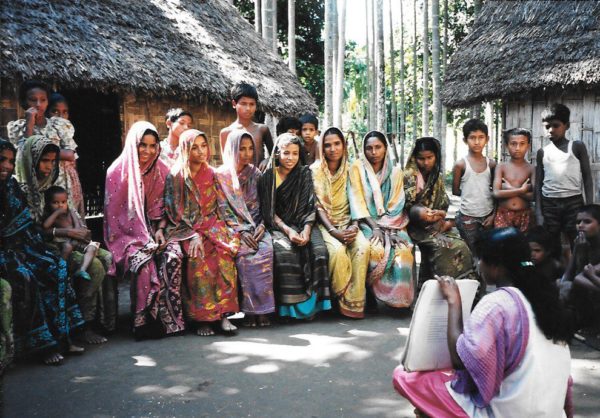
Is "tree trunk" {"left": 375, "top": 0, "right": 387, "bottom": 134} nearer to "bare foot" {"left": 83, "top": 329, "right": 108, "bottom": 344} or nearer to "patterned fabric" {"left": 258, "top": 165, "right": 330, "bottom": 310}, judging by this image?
"patterned fabric" {"left": 258, "top": 165, "right": 330, "bottom": 310}

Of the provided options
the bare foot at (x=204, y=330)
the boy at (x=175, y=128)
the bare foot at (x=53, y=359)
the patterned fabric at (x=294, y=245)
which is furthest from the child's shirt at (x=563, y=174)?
the bare foot at (x=53, y=359)

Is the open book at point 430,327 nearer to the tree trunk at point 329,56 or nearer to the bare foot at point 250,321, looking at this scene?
the bare foot at point 250,321

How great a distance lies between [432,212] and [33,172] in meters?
3.70

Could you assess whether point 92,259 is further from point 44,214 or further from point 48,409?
point 48,409

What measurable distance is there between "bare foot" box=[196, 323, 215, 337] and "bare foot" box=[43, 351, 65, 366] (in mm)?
1124

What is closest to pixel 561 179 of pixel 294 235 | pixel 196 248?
pixel 294 235

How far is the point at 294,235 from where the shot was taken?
5.16m

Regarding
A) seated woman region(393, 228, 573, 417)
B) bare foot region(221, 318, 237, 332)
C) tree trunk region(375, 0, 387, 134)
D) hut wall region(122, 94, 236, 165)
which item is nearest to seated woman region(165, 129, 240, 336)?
bare foot region(221, 318, 237, 332)

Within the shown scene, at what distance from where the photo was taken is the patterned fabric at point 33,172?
14.3 feet

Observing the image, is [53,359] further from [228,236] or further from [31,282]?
[228,236]

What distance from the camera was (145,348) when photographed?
431 cm

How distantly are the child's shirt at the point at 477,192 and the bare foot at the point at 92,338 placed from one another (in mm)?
3751

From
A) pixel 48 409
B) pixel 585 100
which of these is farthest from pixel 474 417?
pixel 585 100

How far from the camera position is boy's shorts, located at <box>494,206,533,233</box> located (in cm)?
555
